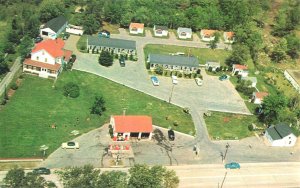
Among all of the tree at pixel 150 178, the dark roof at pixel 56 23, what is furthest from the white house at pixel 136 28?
the tree at pixel 150 178

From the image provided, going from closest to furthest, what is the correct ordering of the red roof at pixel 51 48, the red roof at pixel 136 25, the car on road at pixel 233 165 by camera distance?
the car on road at pixel 233 165 → the red roof at pixel 51 48 → the red roof at pixel 136 25

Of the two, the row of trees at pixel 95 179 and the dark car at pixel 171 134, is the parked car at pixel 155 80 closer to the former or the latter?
the dark car at pixel 171 134

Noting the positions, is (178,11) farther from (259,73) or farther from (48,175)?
(48,175)

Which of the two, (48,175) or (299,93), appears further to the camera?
(299,93)

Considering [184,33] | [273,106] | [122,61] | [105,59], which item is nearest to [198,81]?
[122,61]

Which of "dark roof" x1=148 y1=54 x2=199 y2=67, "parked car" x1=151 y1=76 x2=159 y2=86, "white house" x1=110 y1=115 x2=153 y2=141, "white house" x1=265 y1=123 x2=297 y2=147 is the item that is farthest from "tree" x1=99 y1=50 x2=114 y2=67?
"white house" x1=265 y1=123 x2=297 y2=147

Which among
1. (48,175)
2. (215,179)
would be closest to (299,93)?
(215,179)
